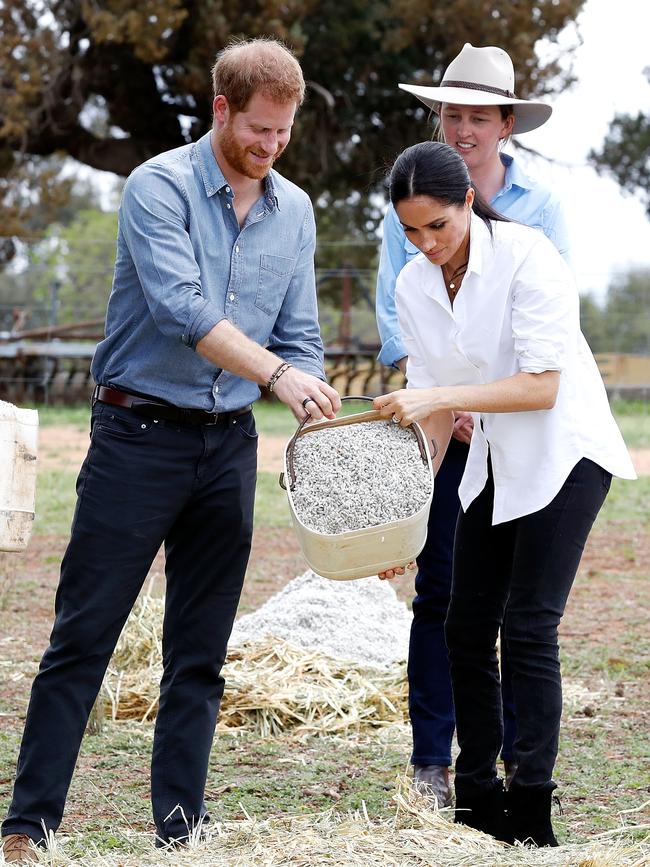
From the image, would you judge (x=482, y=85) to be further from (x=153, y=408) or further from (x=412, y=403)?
(x=153, y=408)

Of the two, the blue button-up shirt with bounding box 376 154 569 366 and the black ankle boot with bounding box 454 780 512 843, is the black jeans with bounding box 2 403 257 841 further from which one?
the blue button-up shirt with bounding box 376 154 569 366

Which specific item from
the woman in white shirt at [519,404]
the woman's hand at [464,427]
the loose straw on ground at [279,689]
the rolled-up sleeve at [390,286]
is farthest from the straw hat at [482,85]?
the loose straw on ground at [279,689]

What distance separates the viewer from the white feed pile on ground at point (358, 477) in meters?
2.82

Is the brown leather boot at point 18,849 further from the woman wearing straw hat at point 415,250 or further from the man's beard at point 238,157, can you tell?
the man's beard at point 238,157

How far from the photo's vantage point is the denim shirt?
110 inches

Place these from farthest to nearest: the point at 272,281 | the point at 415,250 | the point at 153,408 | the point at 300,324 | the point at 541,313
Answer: the point at 415,250 < the point at 300,324 < the point at 272,281 < the point at 153,408 < the point at 541,313

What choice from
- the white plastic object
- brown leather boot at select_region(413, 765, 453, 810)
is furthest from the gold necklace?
brown leather boot at select_region(413, 765, 453, 810)

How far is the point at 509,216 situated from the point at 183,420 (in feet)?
4.04

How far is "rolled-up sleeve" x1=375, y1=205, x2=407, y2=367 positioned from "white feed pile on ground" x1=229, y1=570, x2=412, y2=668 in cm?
150

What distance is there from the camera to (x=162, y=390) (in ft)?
9.62

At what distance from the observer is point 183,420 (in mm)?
2963

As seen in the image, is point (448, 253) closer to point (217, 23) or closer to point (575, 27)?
point (217, 23)

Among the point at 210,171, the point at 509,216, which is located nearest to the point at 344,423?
the point at 210,171

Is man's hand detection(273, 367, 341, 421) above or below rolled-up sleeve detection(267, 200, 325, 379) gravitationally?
below
